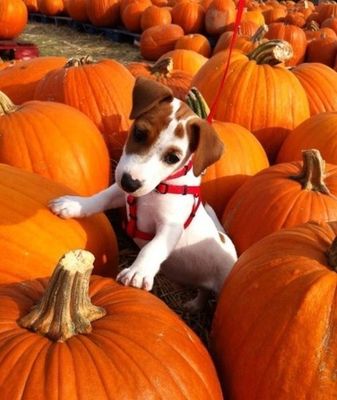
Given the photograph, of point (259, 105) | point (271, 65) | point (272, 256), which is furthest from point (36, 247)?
point (271, 65)

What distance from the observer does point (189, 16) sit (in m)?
10.5

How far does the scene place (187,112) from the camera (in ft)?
6.38

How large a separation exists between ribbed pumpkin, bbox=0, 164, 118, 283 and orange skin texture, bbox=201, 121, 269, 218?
35.1 inches

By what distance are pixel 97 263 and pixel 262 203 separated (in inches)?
33.7

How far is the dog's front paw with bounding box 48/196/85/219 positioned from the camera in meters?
2.12

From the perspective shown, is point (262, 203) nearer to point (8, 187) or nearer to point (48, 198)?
point (48, 198)

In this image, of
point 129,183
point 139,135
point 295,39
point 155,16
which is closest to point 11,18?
point 155,16

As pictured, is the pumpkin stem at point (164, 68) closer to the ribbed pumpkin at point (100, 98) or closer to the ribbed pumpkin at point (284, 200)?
the ribbed pumpkin at point (100, 98)

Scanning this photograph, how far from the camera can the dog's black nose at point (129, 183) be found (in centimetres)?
181

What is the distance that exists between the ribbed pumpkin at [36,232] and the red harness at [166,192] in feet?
0.40

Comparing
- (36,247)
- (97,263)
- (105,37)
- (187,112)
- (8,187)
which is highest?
(187,112)

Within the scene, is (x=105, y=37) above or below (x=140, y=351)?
below

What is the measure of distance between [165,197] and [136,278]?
1.36 ft

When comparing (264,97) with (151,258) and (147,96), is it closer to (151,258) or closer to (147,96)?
(147,96)
